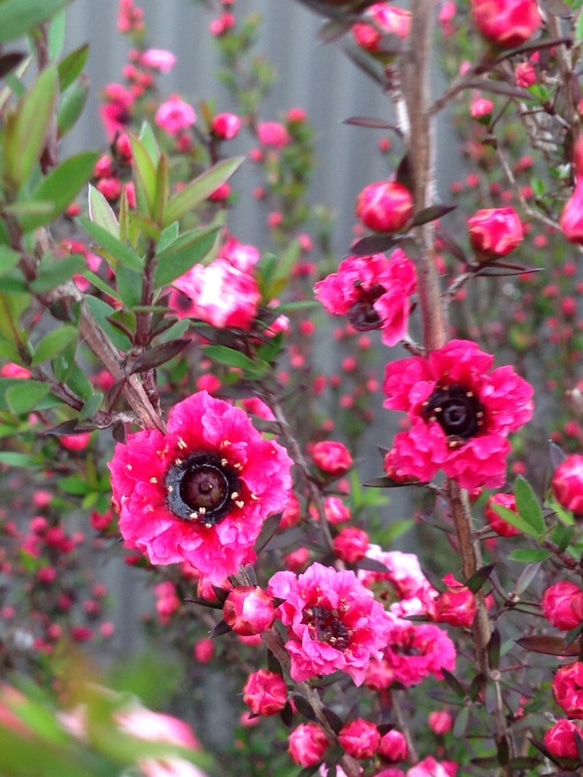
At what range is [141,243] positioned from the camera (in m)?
0.47

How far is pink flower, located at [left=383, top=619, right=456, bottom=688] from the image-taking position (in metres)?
0.64

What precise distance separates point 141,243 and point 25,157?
0.17 meters

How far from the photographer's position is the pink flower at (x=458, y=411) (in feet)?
1.46

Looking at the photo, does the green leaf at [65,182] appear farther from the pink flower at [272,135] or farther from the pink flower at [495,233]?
the pink flower at [272,135]

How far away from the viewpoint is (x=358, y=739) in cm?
53

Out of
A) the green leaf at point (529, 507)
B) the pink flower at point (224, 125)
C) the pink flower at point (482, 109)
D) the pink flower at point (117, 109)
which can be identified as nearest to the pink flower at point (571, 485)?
the green leaf at point (529, 507)

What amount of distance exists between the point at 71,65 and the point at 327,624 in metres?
0.43

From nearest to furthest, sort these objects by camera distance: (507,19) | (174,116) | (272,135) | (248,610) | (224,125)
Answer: (507,19)
(248,610)
(224,125)
(174,116)
(272,135)

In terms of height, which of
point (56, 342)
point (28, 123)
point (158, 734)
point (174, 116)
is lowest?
point (158, 734)

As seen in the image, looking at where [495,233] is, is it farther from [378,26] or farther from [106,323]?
[106,323]

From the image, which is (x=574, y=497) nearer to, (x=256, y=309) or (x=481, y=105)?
(x=256, y=309)

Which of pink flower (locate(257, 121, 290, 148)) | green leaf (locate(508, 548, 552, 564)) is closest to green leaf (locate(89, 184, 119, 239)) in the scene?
green leaf (locate(508, 548, 552, 564))

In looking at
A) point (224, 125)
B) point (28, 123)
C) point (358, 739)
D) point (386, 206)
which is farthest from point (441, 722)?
point (224, 125)

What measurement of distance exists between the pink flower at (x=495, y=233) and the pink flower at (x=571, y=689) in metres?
0.30
